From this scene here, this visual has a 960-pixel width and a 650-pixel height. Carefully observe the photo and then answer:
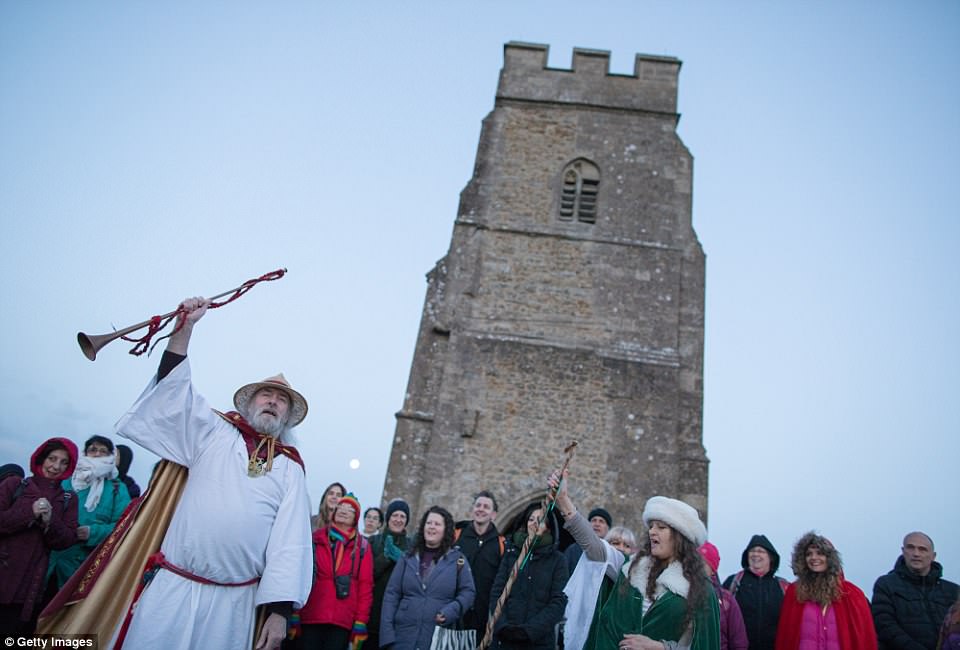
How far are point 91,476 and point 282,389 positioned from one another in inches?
81.0

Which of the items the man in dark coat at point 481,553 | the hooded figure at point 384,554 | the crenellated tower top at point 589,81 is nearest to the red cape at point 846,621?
the man in dark coat at point 481,553

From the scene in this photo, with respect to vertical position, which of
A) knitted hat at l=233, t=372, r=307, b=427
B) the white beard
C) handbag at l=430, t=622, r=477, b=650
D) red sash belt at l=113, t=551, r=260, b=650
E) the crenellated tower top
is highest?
the crenellated tower top

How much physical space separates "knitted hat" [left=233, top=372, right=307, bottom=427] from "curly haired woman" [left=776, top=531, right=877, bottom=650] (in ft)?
11.2

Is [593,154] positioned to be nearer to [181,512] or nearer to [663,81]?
[663,81]

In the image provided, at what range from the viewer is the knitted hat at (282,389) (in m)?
3.80

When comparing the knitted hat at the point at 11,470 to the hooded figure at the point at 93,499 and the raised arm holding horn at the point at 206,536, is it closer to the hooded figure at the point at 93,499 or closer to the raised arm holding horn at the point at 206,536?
the hooded figure at the point at 93,499

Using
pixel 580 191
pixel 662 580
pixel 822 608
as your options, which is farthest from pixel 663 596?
pixel 580 191

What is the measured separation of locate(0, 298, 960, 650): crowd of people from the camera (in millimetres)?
3217

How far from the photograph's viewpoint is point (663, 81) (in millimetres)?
13734

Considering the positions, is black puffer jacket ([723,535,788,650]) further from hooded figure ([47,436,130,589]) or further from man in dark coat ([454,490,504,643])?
hooded figure ([47,436,130,589])

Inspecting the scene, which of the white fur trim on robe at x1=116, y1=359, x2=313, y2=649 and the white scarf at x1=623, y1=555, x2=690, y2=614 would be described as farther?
the white scarf at x1=623, y1=555, x2=690, y2=614

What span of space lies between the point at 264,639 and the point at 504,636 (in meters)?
1.58

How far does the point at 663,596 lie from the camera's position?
3.25 metres

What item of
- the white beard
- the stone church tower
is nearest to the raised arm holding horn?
the white beard
